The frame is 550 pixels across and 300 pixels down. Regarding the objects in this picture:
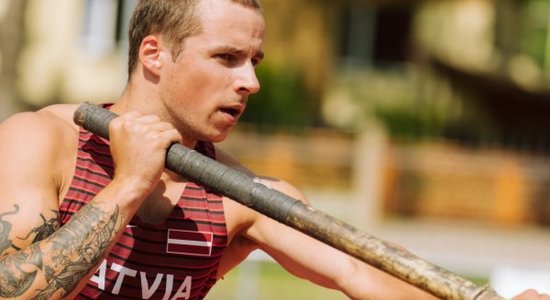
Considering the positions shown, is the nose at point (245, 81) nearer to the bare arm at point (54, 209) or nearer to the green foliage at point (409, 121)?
the bare arm at point (54, 209)

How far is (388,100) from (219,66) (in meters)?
20.1

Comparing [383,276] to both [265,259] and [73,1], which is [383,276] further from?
[73,1]

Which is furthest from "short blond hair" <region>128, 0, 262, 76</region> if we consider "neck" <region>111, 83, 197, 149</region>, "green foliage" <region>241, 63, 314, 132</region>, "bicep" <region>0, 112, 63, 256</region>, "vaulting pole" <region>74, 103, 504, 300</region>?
"green foliage" <region>241, 63, 314, 132</region>

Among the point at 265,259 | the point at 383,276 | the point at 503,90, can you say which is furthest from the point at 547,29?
the point at 383,276

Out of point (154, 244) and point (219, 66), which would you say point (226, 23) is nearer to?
point (219, 66)

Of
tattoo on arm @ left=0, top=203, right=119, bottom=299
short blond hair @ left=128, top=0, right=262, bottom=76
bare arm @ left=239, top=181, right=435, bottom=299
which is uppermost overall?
short blond hair @ left=128, top=0, right=262, bottom=76

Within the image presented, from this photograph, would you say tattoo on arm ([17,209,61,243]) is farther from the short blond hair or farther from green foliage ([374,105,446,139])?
green foliage ([374,105,446,139])

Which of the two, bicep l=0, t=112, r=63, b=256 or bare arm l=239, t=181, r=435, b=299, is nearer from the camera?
bicep l=0, t=112, r=63, b=256

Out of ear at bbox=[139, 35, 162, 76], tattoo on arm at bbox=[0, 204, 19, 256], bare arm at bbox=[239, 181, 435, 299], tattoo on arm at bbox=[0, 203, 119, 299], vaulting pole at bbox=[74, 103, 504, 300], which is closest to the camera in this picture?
vaulting pole at bbox=[74, 103, 504, 300]

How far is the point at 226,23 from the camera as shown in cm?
425

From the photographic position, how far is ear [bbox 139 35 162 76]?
438 centimetres

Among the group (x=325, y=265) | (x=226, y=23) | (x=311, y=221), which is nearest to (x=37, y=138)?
(x=226, y=23)

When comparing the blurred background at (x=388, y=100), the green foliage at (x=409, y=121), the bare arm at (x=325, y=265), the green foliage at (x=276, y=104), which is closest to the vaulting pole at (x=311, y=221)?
the bare arm at (x=325, y=265)

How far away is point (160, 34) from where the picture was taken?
4.36 meters
